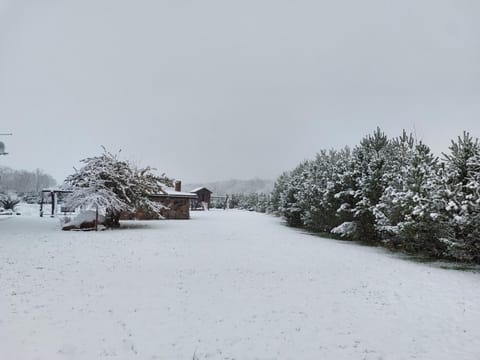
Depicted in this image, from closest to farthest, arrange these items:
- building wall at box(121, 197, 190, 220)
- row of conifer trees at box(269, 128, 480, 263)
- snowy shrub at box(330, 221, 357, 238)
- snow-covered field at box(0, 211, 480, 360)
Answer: snow-covered field at box(0, 211, 480, 360) → row of conifer trees at box(269, 128, 480, 263) → snowy shrub at box(330, 221, 357, 238) → building wall at box(121, 197, 190, 220)

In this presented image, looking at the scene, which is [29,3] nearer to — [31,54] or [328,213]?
[31,54]

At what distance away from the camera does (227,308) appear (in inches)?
247

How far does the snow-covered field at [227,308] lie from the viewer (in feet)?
15.4

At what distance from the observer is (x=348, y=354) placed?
4637 millimetres

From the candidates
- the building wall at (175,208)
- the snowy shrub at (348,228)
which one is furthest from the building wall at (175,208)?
the snowy shrub at (348,228)

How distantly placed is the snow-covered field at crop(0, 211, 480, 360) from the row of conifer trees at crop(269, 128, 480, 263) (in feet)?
4.83

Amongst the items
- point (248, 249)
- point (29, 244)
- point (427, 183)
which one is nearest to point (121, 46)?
point (29, 244)

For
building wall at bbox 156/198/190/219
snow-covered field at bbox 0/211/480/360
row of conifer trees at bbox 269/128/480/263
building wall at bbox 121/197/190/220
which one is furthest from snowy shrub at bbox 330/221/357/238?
building wall at bbox 156/198/190/219

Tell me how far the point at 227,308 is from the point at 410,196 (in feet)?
29.2

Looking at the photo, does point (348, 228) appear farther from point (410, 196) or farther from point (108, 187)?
point (108, 187)

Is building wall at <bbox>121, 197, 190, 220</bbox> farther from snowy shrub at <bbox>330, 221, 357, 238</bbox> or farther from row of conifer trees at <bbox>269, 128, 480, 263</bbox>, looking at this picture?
snowy shrub at <bbox>330, 221, 357, 238</bbox>

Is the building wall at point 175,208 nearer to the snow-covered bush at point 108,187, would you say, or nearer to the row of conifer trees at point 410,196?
the snow-covered bush at point 108,187

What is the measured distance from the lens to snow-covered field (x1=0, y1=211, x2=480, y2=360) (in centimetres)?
470

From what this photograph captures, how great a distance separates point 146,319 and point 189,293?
5.06 ft
